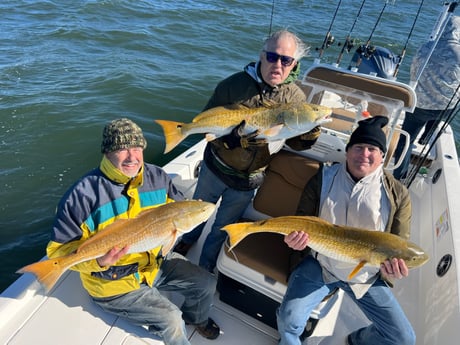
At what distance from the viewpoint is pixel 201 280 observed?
2.84 metres

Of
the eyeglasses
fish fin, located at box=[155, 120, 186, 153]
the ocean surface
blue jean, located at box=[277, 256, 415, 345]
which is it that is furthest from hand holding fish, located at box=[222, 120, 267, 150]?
the ocean surface

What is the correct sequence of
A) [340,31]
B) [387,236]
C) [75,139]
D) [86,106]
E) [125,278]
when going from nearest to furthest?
[387,236]
[125,278]
[75,139]
[86,106]
[340,31]

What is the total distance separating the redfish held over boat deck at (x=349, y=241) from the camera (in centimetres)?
224

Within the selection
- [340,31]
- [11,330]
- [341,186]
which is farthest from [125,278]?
[340,31]

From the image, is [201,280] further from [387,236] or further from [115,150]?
[387,236]

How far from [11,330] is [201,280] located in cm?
149

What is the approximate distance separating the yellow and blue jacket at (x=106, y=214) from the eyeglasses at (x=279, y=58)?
4.18ft

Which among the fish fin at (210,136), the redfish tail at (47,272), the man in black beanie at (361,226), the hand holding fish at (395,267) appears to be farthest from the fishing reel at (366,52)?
the redfish tail at (47,272)

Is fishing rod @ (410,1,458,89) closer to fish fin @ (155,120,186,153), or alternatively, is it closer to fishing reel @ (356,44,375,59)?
fishing reel @ (356,44,375,59)

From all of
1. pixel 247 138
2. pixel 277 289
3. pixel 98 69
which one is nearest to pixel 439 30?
pixel 247 138

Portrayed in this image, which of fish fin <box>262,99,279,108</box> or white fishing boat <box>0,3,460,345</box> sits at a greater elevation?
fish fin <box>262,99,279,108</box>

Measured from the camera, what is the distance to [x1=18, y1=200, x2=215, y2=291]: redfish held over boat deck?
2098 millimetres

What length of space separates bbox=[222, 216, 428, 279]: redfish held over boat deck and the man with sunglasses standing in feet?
2.37

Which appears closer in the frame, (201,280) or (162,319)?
(162,319)
